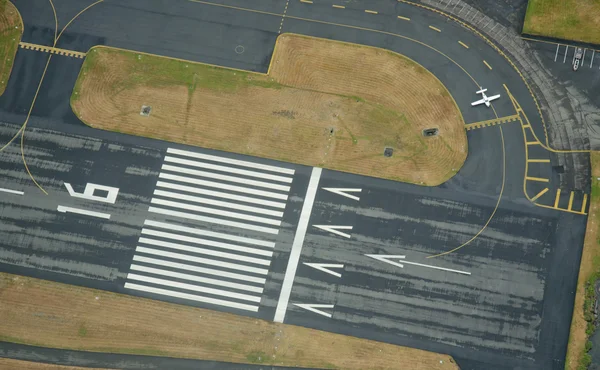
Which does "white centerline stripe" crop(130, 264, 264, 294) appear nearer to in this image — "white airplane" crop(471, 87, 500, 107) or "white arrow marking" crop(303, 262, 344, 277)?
"white arrow marking" crop(303, 262, 344, 277)

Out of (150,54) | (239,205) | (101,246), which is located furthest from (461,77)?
(101,246)

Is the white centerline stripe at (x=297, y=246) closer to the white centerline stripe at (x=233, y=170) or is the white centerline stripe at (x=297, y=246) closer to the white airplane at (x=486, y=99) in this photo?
the white centerline stripe at (x=233, y=170)

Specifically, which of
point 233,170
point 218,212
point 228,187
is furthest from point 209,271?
point 233,170

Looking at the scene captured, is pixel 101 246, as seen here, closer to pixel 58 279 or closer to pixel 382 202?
pixel 58 279

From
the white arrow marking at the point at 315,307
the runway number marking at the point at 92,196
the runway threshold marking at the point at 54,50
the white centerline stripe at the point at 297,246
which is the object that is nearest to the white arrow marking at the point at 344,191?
the white centerline stripe at the point at 297,246

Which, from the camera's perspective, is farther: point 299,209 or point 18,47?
point 18,47

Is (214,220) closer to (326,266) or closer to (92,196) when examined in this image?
(326,266)
